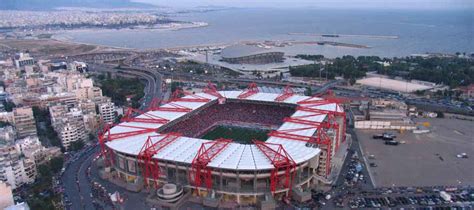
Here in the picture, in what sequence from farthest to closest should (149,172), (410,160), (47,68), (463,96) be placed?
(47,68) → (463,96) → (410,160) → (149,172)

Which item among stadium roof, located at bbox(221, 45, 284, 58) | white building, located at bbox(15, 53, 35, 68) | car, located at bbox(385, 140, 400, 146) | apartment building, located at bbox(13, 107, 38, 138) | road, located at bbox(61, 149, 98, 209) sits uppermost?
stadium roof, located at bbox(221, 45, 284, 58)

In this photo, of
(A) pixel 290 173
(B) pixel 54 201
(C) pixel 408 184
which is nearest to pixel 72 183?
(B) pixel 54 201

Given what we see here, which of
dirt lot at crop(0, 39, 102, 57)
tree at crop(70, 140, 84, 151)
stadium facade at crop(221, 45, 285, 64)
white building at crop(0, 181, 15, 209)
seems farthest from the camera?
dirt lot at crop(0, 39, 102, 57)

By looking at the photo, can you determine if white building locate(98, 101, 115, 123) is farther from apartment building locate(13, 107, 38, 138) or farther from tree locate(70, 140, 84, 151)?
apartment building locate(13, 107, 38, 138)

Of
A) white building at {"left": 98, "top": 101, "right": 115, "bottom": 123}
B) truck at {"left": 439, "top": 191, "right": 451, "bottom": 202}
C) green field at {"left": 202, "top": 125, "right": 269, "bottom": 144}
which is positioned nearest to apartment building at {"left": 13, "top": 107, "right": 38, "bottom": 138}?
white building at {"left": 98, "top": 101, "right": 115, "bottom": 123}

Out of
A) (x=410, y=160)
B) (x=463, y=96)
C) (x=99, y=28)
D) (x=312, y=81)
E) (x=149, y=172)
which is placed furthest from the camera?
(x=99, y=28)

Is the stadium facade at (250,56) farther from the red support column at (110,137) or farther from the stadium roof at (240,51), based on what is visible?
the red support column at (110,137)

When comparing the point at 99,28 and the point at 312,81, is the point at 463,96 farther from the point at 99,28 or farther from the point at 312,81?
the point at 99,28
